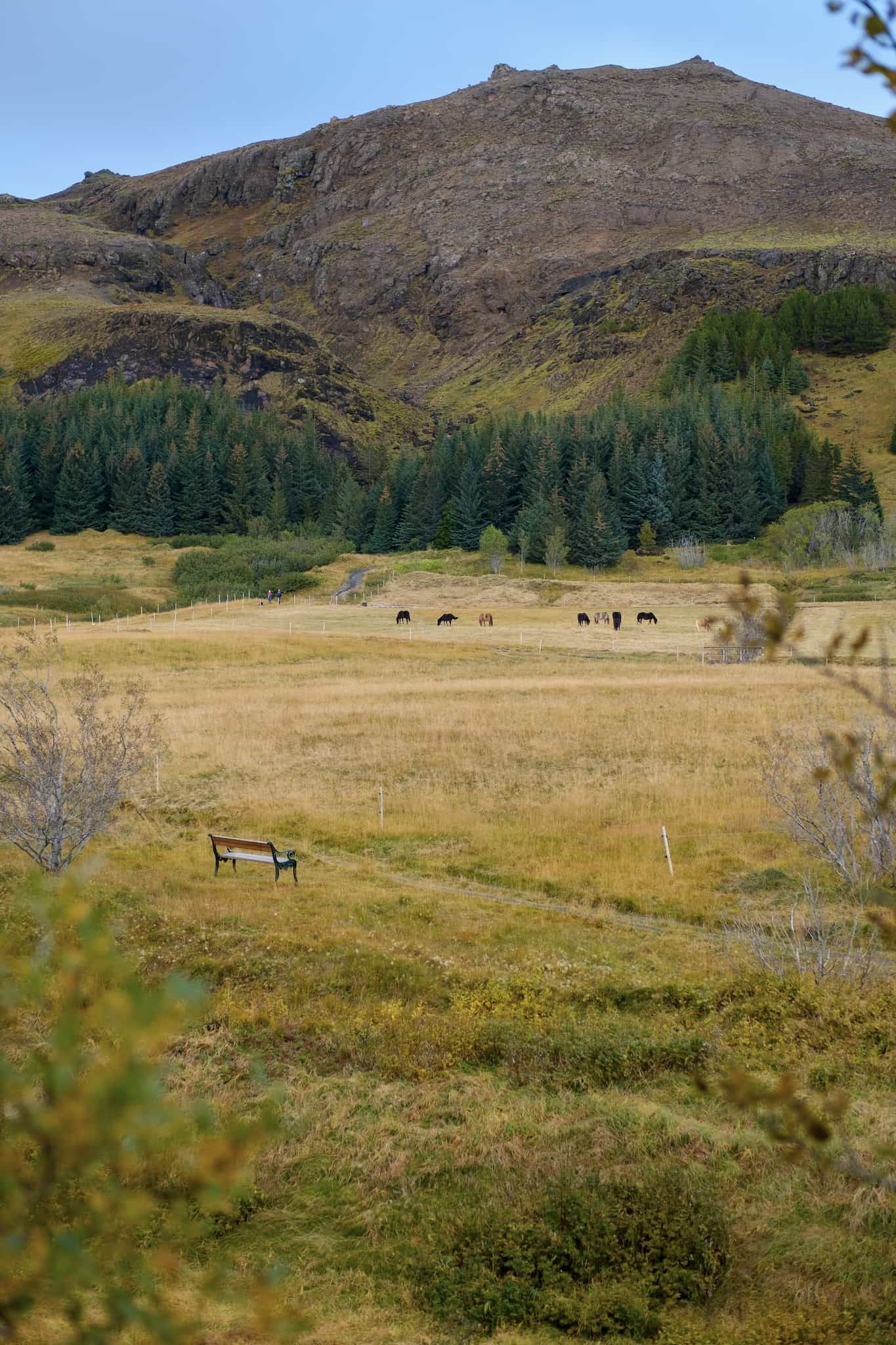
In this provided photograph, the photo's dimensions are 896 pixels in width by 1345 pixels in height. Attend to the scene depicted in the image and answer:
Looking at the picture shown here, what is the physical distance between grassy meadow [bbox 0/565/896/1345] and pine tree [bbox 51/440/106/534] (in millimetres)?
94179

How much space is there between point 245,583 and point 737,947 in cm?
8606

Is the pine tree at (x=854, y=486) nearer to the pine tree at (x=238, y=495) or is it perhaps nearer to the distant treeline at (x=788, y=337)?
the distant treeline at (x=788, y=337)

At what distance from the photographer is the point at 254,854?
18719mm

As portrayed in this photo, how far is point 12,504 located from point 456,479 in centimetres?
5378

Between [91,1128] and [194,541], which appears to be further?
[194,541]

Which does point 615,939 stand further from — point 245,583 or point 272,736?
point 245,583

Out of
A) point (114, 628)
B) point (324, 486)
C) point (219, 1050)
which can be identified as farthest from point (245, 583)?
point (219, 1050)

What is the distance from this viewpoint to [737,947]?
14516mm

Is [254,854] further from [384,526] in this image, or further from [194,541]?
[194,541]

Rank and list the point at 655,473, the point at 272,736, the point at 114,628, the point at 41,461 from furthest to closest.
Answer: the point at 41,461
the point at 655,473
the point at 114,628
the point at 272,736

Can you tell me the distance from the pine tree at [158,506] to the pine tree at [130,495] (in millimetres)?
674

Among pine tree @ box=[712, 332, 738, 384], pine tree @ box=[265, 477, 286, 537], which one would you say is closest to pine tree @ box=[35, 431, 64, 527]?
pine tree @ box=[265, 477, 286, 537]

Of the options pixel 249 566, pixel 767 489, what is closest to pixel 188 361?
pixel 249 566

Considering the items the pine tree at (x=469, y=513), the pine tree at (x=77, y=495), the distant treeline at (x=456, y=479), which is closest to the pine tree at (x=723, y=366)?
the distant treeline at (x=456, y=479)
